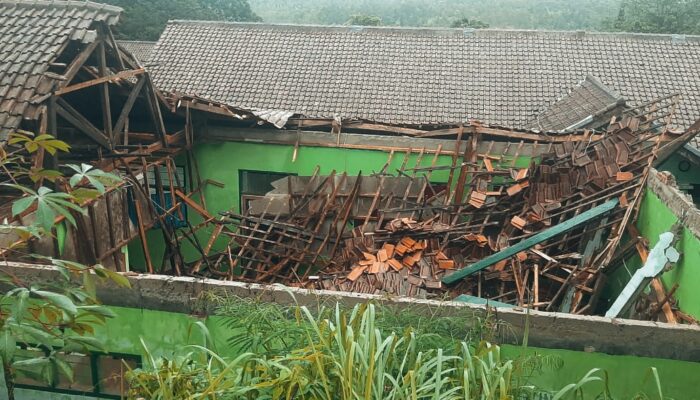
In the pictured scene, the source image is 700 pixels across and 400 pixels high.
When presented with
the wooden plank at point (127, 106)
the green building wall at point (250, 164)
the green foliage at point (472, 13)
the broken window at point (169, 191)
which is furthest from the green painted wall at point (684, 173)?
the green foliage at point (472, 13)

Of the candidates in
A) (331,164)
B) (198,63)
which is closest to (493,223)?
(331,164)

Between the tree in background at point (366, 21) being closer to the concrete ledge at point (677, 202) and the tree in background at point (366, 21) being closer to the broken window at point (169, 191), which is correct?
the broken window at point (169, 191)

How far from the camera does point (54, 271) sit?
17.8 ft

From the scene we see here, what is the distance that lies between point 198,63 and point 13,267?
15.0 metres

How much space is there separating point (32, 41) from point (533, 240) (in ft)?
22.1

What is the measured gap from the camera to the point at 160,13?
137 feet

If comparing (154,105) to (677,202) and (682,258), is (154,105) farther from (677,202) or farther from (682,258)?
(682,258)

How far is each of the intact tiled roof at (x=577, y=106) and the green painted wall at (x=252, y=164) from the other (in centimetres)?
382

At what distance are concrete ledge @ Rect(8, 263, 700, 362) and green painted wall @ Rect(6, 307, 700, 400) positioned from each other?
0.22 ft

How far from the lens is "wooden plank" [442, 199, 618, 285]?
7.70 m

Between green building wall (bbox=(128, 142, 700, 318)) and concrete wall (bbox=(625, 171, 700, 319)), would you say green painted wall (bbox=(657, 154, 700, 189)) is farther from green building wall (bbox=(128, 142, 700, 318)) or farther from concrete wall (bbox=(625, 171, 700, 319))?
concrete wall (bbox=(625, 171, 700, 319))

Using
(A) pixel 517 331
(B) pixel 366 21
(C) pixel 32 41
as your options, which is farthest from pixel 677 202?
(B) pixel 366 21

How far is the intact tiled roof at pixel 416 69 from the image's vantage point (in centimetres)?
1703

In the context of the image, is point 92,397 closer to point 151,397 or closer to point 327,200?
point 151,397
